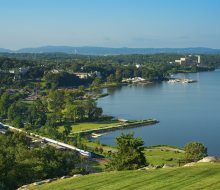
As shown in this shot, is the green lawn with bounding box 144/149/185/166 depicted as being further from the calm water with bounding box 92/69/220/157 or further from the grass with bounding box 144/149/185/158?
the calm water with bounding box 92/69/220/157

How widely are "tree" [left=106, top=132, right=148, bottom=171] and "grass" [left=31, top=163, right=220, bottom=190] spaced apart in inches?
36.9

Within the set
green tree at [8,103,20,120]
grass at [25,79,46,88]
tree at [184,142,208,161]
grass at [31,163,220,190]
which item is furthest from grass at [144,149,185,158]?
grass at [25,79,46,88]

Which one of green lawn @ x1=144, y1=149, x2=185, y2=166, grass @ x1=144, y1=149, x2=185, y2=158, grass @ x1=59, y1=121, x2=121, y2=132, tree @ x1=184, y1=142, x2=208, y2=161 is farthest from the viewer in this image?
grass @ x1=59, y1=121, x2=121, y2=132

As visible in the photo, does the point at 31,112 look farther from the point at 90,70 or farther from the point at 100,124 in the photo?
the point at 90,70

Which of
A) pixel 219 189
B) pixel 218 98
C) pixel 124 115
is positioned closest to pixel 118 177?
pixel 219 189

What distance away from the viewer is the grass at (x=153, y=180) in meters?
4.16

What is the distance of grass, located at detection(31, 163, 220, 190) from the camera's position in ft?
13.7

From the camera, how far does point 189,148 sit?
9078mm

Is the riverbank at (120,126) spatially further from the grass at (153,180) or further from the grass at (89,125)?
the grass at (153,180)

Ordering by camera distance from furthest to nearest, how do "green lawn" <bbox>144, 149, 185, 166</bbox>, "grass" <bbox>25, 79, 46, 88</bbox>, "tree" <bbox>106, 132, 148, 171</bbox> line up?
"grass" <bbox>25, 79, 46, 88</bbox>, "green lawn" <bbox>144, 149, 185, 166</bbox>, "tree" <bbox>106, 132, 148, 171</bbox>

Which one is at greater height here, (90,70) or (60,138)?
(90,70)

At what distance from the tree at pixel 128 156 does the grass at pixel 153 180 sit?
3.08ft

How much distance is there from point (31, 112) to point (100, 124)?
3.97m

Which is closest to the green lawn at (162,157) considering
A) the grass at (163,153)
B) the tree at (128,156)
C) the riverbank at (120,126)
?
the grass at (163,153)
